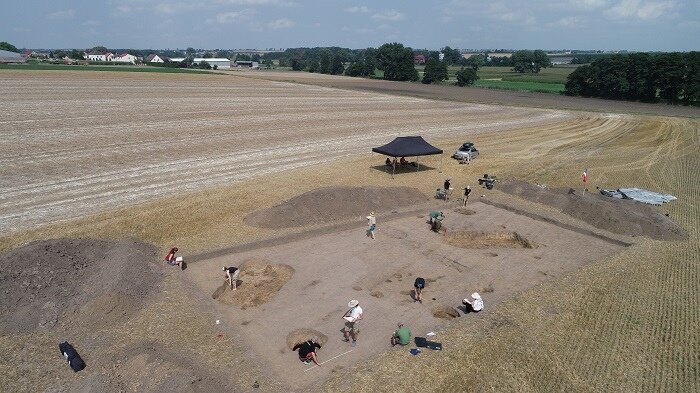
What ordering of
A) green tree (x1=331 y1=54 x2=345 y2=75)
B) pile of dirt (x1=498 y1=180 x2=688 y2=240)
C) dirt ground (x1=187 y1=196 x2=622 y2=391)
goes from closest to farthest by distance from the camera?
dirt ground (x1=187 y1=196 x2=622 y2=391), pile of dirt (x1=498 y1=180 x2=688 y2=240), green tree (x1=331 y1=54 x2=345 y2=75)

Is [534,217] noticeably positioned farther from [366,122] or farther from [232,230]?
[366,122]

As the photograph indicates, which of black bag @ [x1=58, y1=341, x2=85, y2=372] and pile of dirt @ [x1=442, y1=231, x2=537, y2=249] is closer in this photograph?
black bag @ [x1=58, y1=341, x2=85, y2=372]

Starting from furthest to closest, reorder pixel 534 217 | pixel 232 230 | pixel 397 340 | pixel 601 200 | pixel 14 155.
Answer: pixel 14 155
pixel 601 200
pixel 534 217
pixel 232 230
pixel 397 340

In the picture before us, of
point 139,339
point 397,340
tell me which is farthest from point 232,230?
point 397,340

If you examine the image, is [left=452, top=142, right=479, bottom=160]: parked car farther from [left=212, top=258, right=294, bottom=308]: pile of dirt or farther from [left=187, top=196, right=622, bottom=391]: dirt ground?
[left=212, top=258, right=294, bottom=308]: pile of dirt

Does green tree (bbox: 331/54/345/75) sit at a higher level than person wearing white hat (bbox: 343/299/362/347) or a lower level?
higher

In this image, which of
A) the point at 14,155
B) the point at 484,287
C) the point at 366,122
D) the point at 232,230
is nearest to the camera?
the point at 484,287

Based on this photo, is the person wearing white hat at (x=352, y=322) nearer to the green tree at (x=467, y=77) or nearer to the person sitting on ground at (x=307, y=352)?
the person sitting on ground at (x=307, y=352)

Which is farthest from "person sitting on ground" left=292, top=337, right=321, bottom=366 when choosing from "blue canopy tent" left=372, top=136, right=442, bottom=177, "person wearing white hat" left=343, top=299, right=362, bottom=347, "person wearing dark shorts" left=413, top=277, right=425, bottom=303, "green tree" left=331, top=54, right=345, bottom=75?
"green tree" left=331, top=54, right=345, bottom=75

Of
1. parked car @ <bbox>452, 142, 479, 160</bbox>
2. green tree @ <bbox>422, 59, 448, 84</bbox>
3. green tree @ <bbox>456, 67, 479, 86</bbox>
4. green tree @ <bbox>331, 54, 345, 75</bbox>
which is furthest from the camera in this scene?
green tree @ <bbox>331, 54, 345, 75</bbox>
